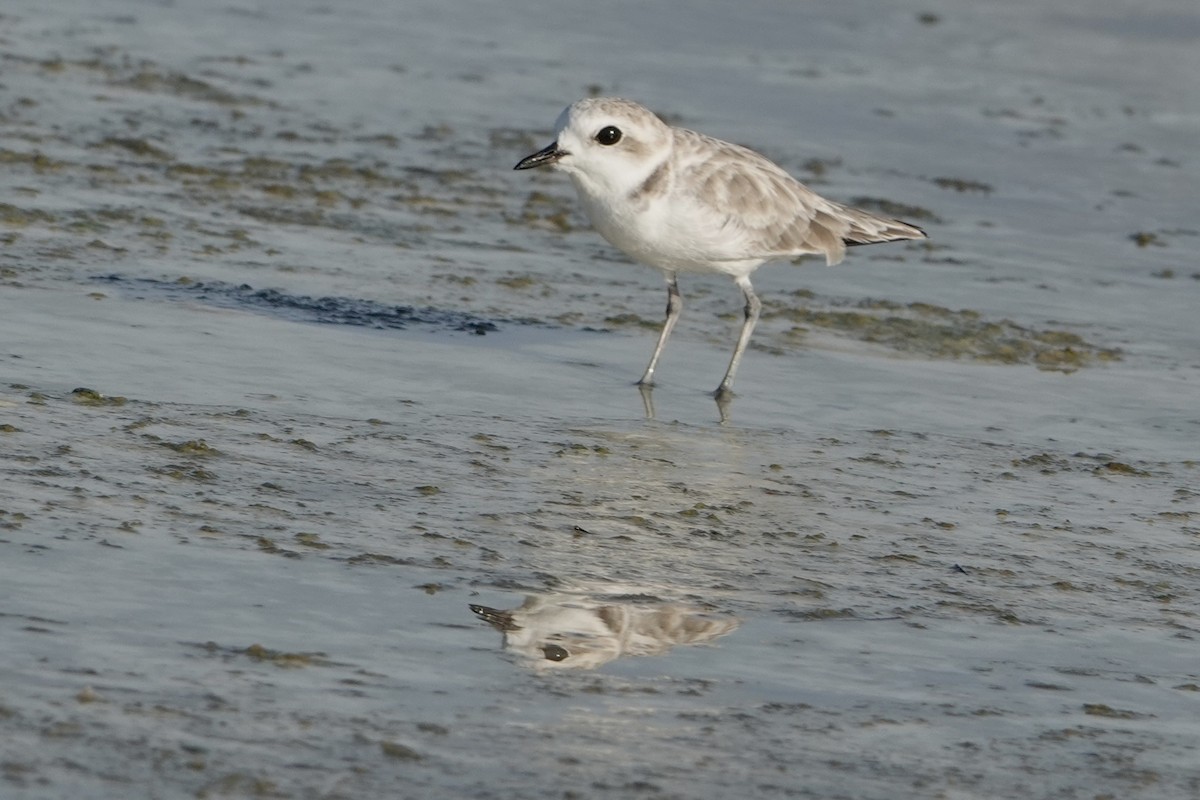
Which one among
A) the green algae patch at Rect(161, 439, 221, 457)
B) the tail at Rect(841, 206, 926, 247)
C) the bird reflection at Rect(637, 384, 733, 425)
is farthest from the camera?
the tail at Rect(841, 206, 926, 247)

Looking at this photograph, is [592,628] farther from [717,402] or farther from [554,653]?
[717,402]

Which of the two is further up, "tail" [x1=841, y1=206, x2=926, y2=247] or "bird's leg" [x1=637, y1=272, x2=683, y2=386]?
"tail" [x1=841, y1=206, x2=926, y2=247]

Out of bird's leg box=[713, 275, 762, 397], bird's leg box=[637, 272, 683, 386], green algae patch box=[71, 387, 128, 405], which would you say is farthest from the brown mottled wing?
green algae patch box=[71, 387, 128, 405]

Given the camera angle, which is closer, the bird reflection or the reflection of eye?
the reflection of eye

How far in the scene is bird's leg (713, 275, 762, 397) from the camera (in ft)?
27.3

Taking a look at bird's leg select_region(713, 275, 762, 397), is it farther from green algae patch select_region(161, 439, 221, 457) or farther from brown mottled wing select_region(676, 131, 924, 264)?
green algae patch select_region(161, 439, 221, 457)

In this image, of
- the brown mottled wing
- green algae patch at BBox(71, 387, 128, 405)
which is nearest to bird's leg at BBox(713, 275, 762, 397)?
the brown mottled wing

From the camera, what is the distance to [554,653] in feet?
16.1

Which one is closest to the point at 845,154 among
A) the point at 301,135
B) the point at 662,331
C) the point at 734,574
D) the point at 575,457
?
the point at 301,135

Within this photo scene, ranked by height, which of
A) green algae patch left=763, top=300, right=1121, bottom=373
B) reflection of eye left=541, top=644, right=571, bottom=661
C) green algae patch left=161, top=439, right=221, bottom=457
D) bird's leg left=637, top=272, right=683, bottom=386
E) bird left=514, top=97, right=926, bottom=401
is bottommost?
reflection of eye left=541, top=644, right=571, bottom=661

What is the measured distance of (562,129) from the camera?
830 centimetres

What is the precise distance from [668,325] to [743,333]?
1.04 feet

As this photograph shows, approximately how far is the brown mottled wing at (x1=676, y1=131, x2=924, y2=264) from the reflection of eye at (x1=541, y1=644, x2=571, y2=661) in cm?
383

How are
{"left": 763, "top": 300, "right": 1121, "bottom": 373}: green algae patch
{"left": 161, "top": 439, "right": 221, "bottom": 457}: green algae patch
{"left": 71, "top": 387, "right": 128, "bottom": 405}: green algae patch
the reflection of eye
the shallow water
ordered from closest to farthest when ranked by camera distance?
the shallow water, the reflection of eye, {"left": 161, "top": 439, "right": 221, "bottom": 457}: green algae patch, {"left": 71, "top": 387, "right": 128, "bottom": 405}: green algae patch, {"left": 763, "top": 300, "right": 1121, "bottom": 373}: green algae patch
